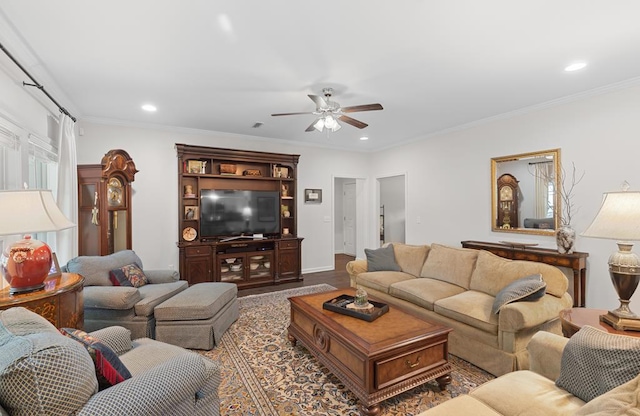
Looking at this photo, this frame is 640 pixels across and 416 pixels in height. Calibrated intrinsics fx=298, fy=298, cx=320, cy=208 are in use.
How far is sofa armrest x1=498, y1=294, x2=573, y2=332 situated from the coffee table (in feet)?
1.66

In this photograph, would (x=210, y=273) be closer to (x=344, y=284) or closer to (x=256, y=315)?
(x=256, y=315)

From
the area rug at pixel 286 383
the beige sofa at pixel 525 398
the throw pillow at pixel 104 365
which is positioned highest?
the throw pillow at pixel 104 365

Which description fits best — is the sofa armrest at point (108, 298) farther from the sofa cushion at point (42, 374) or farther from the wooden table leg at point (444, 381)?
the wooden table leg at point (444, 381)

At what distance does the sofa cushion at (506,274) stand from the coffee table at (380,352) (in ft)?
3.66

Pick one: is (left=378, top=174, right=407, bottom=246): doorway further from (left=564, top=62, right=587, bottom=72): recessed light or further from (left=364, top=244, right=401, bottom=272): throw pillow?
(left=564, top=62, right=587, bottom=72): recessed light

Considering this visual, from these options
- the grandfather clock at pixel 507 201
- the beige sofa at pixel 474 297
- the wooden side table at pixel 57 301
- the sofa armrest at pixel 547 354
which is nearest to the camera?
the sofa armrest at pixel 547 354

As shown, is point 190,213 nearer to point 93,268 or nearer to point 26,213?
point 93,268

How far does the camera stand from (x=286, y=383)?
2309 millimetres

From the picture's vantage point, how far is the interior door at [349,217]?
8133 mm

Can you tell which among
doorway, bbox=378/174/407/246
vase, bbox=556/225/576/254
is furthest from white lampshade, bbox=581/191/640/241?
doorway, bbox=378/174/407/246

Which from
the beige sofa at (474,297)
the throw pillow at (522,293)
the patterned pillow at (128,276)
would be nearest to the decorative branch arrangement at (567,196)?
the beige sofa at (474,297)

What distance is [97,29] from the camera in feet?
7.36

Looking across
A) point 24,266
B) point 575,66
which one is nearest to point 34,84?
point 24,266

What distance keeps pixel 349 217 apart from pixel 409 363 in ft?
20.9
